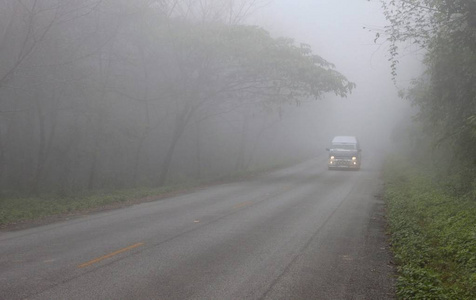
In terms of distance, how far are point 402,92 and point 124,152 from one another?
668 inches

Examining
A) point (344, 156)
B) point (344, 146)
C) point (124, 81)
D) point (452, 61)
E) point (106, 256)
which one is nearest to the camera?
point (106, 256)

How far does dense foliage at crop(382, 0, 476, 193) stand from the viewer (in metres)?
13.4

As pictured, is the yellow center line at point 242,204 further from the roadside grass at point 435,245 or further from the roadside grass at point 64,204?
the roadside grass at point 435,245

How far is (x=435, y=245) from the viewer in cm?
921

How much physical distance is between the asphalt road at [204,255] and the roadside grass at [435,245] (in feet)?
1.22

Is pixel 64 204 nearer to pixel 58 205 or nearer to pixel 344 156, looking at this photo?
pixel 58 205

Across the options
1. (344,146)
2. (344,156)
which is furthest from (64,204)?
(344,146)

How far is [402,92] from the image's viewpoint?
26.8m

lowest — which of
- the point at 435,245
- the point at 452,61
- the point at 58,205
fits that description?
the point at 435,245

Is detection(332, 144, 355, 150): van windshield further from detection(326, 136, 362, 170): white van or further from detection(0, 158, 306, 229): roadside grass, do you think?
detection(0, 158, 306, 229): roadside grass

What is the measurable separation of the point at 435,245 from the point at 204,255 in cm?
438

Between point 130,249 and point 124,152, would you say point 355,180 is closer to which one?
point 124,152

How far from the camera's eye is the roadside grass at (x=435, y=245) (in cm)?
639

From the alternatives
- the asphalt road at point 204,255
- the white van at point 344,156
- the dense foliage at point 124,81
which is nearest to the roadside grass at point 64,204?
the asphalt road at point 204,255
